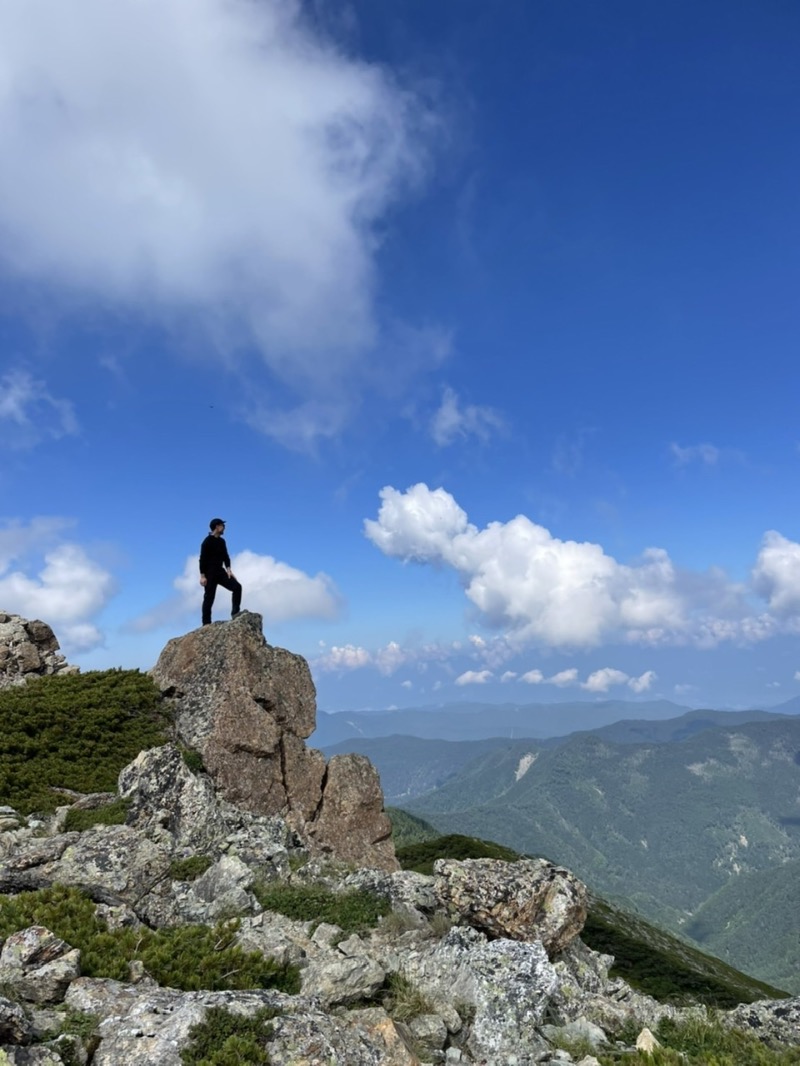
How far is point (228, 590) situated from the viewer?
32.8 meters

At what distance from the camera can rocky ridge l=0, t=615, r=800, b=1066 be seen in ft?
29.7

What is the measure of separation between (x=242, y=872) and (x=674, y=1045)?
34.3ft

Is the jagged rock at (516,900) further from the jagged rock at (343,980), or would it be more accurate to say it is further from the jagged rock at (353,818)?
the jagged rock at (353,818)

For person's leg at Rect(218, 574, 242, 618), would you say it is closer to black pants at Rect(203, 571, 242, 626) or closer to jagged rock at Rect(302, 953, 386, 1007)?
black pants at Rect(203, 571, 242, 626)

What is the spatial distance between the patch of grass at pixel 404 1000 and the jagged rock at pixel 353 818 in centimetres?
1330

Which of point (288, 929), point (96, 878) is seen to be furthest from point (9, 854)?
point (288, 929)

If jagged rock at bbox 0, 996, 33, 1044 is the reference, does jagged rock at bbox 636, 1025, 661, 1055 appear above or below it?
below

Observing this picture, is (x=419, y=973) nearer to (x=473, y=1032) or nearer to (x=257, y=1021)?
(x=473, y=1032)

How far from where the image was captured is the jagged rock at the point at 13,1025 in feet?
26.0

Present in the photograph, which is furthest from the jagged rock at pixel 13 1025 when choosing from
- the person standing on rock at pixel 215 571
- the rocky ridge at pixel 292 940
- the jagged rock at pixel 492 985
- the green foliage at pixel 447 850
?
the green foliage at pixel 447 850

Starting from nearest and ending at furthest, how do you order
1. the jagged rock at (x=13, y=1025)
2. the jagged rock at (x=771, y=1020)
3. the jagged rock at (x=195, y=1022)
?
the jagged rock at (x=13, y=1025)
the jagged rock at (x=195, y=1022)
the jagged rock at (x=771, y=1020)

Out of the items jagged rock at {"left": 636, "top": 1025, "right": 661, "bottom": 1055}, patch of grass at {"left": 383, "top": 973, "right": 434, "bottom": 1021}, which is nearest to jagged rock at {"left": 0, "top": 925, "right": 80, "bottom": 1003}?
patch of grass at {"left": 383, "top": 973, "right": 434, "bottom": 1021}

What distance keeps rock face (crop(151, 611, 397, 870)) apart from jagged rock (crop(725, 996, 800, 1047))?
46.1ft

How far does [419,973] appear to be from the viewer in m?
13.1
